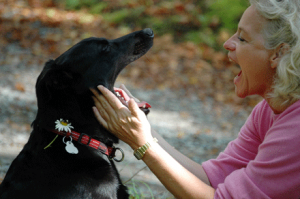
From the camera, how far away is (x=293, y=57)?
5.62 ft

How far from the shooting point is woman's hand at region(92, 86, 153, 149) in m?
1.88

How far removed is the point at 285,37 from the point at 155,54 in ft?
18.2

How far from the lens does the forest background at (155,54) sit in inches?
193

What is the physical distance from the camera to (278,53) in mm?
1806

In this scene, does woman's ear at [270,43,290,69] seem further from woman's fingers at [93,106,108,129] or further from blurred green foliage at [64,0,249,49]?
blurred green foliage at [64,0,249,49]

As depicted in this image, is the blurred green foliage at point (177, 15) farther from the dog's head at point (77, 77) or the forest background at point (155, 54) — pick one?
the dog's head at point (77, 77)

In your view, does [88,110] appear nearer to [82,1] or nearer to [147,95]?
[147,95]

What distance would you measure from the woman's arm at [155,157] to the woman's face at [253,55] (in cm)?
65

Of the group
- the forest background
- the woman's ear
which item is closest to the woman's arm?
the woman's ear

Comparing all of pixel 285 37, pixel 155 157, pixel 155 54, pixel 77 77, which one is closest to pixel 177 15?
pixel 155 54

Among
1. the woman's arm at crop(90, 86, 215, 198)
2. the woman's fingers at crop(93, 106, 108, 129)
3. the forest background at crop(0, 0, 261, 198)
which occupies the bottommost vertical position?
the woman's arm at crop(90, 86, 215, 198)

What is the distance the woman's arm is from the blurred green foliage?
580cm

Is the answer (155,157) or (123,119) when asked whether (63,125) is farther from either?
(155,157)

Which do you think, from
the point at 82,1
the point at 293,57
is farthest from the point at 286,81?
the point at 82,1
